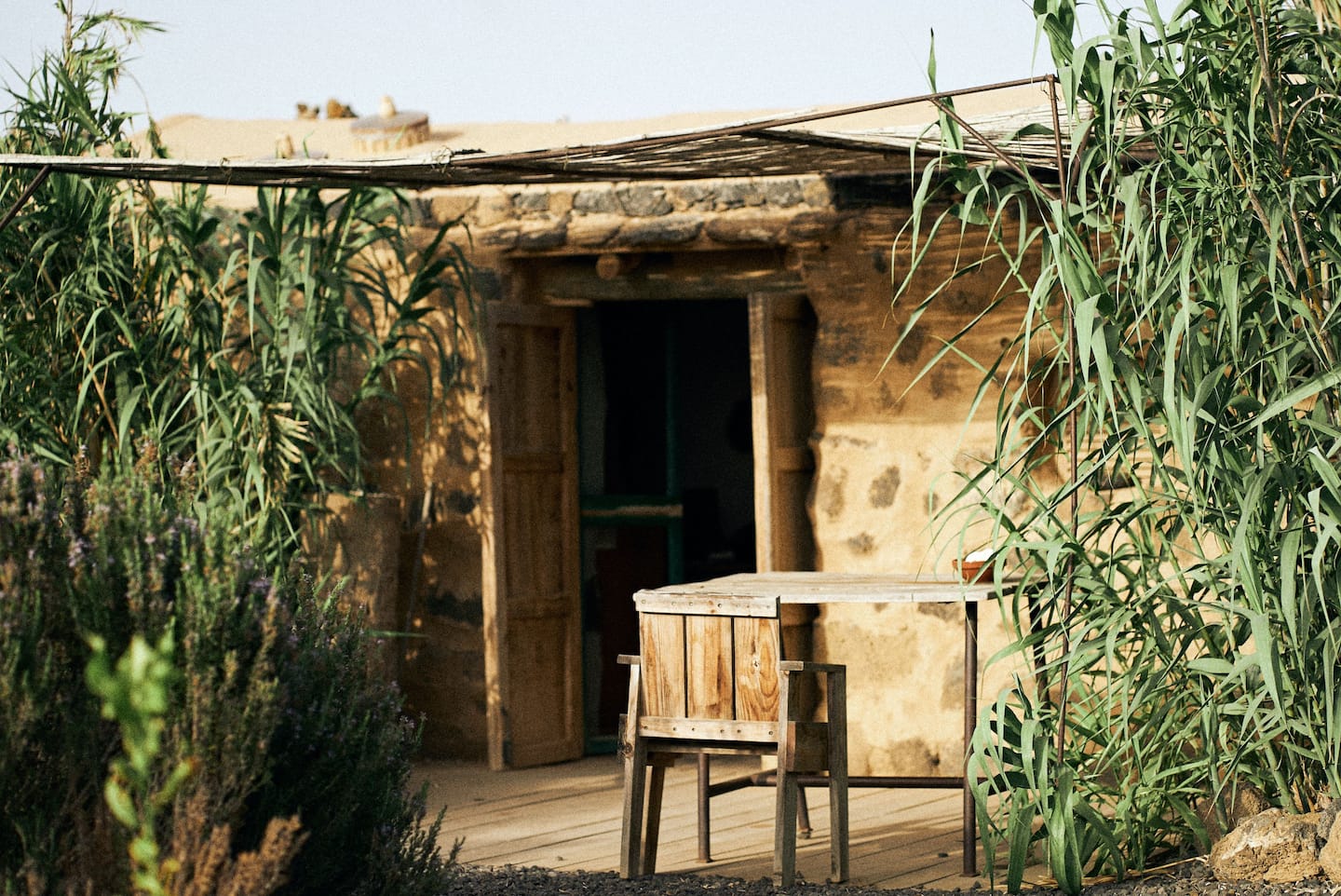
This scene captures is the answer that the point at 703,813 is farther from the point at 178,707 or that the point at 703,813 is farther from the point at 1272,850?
the point at 178,707

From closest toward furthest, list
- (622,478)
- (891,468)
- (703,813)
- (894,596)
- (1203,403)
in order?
1. (1203,403)
2. (894,596)
3. (703,813)
4. (891,468)
5. (622,478)

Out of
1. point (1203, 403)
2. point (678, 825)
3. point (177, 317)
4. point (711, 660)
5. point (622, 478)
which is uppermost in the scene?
point (177, 317)

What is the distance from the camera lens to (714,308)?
8234 mm

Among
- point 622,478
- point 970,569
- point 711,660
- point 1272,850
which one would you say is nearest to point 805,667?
point 711,660

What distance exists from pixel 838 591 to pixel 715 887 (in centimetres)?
82

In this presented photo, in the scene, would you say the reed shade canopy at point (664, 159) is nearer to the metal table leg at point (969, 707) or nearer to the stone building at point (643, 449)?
the stone building at point (643, 449)

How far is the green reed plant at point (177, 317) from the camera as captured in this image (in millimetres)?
5484

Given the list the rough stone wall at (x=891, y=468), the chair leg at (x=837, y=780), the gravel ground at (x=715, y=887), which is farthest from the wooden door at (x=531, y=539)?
the chair leg at (x=837, y=780)

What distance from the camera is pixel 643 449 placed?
22.7ft

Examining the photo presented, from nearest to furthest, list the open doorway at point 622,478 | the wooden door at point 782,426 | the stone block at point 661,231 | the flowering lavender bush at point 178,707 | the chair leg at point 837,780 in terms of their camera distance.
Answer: the flowering lavender bush at point 178,707
the chair leg at point 837,780
the wooden door at point 782,426
the stone block at point 661,231
the open doorway at point 622,478

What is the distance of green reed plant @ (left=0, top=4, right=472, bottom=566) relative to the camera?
5.48 m

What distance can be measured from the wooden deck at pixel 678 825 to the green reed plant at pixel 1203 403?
783 millimetres

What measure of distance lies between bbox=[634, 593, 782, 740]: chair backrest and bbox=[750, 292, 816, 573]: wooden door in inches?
61.3

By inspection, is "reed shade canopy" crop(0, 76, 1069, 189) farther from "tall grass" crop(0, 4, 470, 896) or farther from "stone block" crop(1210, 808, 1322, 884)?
"stone block" crop(1210, 808, 1322, 884)
